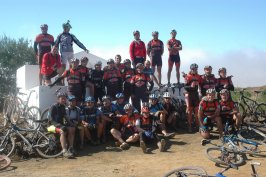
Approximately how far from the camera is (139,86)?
1227 cm

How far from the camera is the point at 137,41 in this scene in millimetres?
13680

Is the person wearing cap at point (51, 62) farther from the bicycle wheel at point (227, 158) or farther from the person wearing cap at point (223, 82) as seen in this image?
the bicycle wheel at point (227, 158)

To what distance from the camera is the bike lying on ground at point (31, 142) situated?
1062 cm

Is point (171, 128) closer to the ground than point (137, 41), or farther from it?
closer to the ground

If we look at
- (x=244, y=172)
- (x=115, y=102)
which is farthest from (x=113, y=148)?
(x=244, y=172)

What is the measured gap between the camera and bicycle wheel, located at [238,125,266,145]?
10248 millimetres

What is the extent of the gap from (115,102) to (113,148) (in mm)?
1538

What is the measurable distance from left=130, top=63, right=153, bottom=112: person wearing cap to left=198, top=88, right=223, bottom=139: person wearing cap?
80.8 inches

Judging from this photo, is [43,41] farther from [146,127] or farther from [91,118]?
[146,127]

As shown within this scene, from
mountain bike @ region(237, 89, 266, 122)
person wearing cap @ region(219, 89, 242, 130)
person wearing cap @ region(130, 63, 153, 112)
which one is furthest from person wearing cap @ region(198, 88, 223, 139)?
mountain bike @ region(237, 89, 266, 122)

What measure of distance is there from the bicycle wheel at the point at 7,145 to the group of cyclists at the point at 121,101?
1.36m

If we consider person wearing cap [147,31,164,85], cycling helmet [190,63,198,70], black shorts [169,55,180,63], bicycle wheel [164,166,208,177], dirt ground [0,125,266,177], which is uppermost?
person wearing cap [147,31,164,85]

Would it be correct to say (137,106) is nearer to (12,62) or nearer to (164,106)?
(164,106)

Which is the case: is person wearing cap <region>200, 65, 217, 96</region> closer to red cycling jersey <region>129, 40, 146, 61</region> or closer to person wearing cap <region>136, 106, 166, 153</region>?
person wearing cap <region>136, 106, 166, 153</region>
